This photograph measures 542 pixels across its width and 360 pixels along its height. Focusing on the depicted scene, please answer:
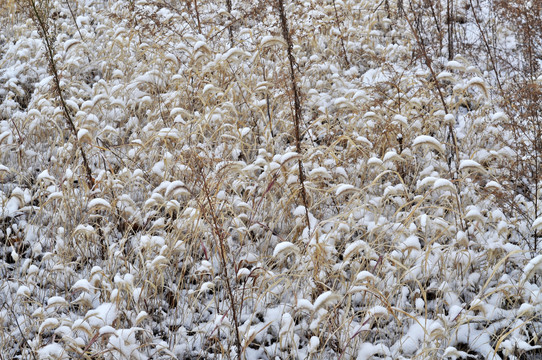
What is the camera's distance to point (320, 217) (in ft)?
9.55

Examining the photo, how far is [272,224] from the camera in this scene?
8.97 feet

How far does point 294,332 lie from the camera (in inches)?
91.6

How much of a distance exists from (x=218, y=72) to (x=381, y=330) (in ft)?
8.48

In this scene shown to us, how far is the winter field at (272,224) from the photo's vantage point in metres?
2.20

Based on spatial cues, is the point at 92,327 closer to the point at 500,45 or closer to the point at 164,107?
the point at 164,107

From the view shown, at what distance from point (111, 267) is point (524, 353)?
2.00m

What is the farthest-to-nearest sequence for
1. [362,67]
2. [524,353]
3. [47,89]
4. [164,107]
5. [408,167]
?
1. [362,67]
2. [47,89]
3. [164,107]
4. [408,167]
5. [524,353]

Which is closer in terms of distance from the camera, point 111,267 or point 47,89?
point 111,267

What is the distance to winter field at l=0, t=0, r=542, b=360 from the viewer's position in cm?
220

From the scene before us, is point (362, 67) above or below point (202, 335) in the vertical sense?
above

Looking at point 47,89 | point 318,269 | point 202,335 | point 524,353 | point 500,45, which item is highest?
point 47,89

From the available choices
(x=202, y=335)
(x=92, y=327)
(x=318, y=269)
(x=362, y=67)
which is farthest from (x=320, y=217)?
(x=362, y=67)

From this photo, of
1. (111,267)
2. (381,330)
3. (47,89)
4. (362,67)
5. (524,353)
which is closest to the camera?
(524,353)

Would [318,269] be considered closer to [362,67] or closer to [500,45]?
[362,67]
